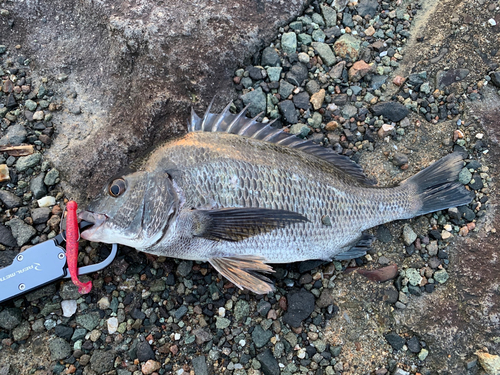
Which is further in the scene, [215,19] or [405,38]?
[405,38]

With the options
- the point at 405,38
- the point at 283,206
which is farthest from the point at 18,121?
the point at 405,38

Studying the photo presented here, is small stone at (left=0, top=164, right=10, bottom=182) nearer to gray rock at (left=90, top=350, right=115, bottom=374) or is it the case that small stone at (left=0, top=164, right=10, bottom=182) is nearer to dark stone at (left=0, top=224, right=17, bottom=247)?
dark stone at (left=0, top=224, right=17, bottom=247)

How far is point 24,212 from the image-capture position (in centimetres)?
349

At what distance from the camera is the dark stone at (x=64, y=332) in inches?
129

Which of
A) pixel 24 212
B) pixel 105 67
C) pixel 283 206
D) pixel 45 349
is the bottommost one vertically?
pixel 45 349

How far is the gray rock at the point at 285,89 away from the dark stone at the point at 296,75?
0.21 ft

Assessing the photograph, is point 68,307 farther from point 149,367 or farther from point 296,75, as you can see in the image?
point 296,75

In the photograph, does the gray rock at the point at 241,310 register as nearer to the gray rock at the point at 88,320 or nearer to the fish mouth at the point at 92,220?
the gray rock at the point at 88,320

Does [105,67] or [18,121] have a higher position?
[105,67]

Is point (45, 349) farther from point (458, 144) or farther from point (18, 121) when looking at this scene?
point (458, 144)

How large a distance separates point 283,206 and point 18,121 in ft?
8.81

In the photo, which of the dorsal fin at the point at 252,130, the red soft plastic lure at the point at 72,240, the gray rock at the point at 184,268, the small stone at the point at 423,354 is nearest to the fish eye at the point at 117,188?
the red soft plastic lure at the point at 72,240

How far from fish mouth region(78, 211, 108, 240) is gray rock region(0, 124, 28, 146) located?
123 cm

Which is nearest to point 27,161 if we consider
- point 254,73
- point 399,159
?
point 254,73
